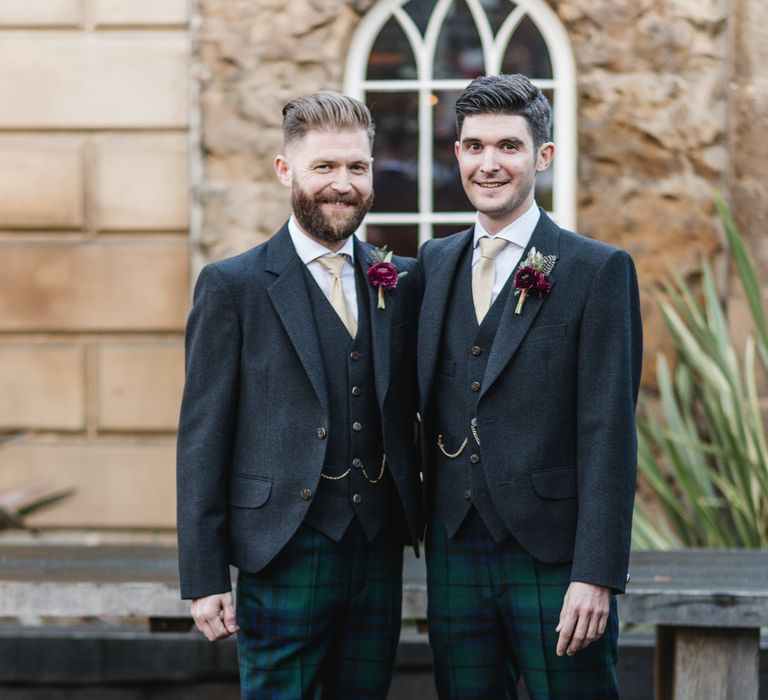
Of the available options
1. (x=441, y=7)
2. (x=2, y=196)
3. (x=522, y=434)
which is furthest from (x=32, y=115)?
(x=522, y=434)

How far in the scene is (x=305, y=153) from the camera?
2.49 meters

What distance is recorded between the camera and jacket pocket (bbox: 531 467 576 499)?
244 centimetres

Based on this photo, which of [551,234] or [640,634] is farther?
[640,634]

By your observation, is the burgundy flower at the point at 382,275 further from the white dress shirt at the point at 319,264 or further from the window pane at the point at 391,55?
the window pane at the point at 391,55

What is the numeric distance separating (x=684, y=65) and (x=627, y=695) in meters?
2.53

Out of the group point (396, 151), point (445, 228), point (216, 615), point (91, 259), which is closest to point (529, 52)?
point (396, 151)

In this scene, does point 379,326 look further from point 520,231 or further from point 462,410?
point 520,231

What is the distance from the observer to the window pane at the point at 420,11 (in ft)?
17.3

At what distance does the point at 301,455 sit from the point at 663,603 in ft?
3.18

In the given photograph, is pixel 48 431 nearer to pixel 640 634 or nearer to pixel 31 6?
pixel 31 6

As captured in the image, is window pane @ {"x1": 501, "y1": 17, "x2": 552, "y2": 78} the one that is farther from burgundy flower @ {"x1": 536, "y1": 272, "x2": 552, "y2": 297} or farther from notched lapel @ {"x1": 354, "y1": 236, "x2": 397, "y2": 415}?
burgundy flower @ {"x1": 536, "y1": 272, "x2": 552, "y2": 297}

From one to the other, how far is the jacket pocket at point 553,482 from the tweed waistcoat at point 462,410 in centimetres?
10

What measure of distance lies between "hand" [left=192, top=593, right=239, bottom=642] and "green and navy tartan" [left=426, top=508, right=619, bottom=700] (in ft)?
1.35

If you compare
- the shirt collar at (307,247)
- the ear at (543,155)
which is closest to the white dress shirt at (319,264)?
the shirt collar at (307,247)
